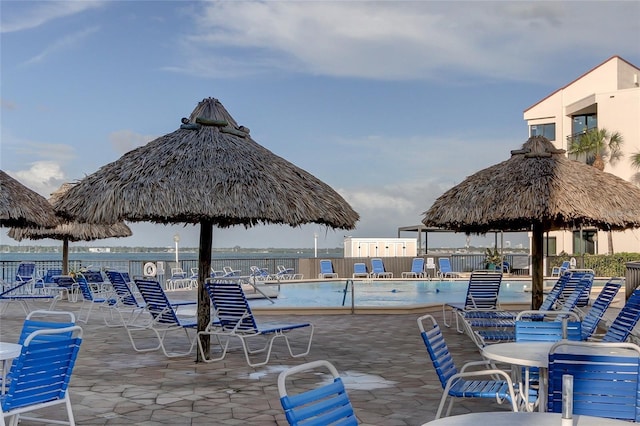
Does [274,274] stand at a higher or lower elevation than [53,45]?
lower

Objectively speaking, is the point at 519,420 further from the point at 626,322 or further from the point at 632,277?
the point at 632,277

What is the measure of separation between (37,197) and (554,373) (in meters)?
9.36

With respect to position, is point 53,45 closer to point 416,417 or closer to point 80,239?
point 80,239

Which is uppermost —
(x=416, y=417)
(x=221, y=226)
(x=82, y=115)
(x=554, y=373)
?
(x=82, y=115)

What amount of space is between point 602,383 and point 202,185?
5.00 m

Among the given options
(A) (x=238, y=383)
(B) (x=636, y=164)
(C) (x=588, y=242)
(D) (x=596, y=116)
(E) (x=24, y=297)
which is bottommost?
(A) (x=238, y=383)

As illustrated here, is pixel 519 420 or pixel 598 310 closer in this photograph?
pixel 519 420

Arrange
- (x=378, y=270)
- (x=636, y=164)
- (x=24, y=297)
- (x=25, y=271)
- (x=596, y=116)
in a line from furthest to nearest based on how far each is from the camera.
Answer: (x=596, y=116)
(x=636, y=164)
(x=378, y=270)
(x=25, y=271)
(x=24, y=297)

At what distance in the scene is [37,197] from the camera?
1102 centimetres

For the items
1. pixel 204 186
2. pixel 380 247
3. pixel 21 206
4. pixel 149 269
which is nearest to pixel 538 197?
pixel 204 186

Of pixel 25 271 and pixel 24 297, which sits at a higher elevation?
pixel 25 271

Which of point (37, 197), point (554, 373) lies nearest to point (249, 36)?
point (37, 197)

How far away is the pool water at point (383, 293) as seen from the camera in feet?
59.7

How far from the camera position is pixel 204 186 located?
7.63 m
